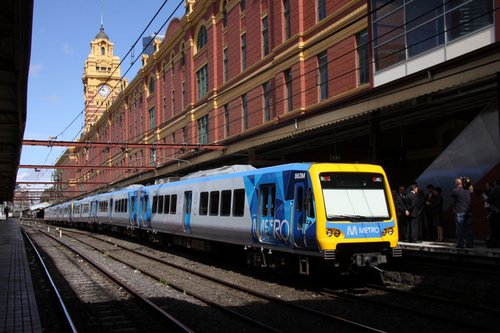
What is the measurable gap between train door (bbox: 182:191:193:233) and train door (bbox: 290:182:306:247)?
23.8 feet

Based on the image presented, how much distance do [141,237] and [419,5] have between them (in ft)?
57.2

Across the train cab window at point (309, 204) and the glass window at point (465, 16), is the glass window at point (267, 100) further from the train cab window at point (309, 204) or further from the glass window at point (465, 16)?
the train cab window at point (309, 204)

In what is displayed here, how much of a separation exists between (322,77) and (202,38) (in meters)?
17.8

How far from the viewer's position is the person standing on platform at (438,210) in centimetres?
1376

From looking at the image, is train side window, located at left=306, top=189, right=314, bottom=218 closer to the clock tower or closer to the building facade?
the building facade

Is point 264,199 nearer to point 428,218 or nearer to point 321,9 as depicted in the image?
point 428,218

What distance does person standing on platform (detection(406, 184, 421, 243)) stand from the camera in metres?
14.0

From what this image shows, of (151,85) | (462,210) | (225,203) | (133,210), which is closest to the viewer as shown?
(462,210)

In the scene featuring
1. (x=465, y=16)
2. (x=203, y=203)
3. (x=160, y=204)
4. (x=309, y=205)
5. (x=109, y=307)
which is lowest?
(x=109, y=307)

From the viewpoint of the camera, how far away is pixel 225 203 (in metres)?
15.0

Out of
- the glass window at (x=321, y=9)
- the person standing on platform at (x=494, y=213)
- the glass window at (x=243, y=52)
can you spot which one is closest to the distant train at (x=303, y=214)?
the person standing on platform at (x=494, y=213)

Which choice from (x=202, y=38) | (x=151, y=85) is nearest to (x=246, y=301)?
(x=202, y=38)

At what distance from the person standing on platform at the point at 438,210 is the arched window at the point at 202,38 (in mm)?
27401

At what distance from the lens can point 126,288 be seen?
460 inches
